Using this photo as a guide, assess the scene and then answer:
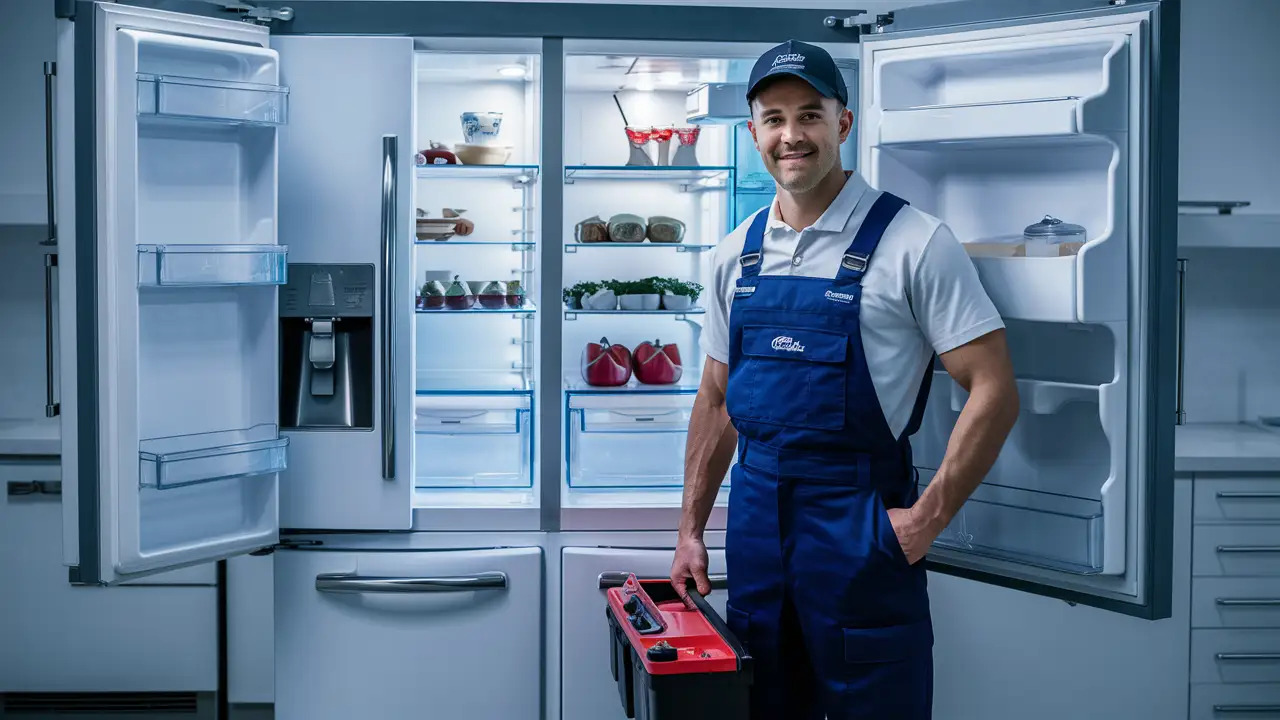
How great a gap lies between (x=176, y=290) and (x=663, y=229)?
1304 mm

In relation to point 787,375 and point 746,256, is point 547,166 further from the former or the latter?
point 787,375

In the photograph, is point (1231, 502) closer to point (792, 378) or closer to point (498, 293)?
point (792, 378)

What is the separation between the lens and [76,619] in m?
3.06

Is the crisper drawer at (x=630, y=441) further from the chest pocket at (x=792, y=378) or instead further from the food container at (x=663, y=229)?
the chest pocket at (x=792, y=378)

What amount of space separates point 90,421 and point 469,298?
1050 millimetres

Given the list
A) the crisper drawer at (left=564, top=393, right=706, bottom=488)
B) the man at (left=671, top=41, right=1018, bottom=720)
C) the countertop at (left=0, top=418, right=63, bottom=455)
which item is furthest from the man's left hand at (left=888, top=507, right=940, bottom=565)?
the countertop at (left=0, top=418, right=63, bottom=455)

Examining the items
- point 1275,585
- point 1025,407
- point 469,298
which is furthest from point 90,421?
point 1275,585

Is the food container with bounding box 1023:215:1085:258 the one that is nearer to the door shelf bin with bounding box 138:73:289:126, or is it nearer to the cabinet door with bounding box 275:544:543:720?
the cabinet door with bounding box 275:544:543:720

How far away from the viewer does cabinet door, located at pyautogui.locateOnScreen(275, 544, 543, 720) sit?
263 centimetres

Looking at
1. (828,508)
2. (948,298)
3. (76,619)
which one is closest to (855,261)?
(948,298)

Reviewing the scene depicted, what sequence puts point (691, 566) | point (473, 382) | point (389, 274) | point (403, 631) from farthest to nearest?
point (473, 382), point (403, 631), point (389, 274), point (691, 566)

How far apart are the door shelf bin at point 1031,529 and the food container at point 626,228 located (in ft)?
3.92

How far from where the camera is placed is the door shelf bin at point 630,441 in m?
2.88

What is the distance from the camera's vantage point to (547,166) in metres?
2.63
